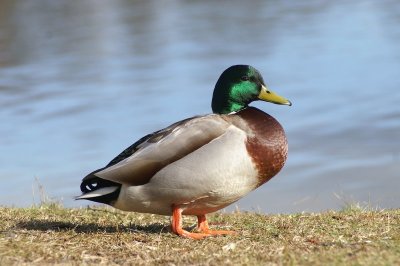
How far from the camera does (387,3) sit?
22203 mm

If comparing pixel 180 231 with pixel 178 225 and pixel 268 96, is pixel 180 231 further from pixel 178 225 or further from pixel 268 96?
pixel 268 96

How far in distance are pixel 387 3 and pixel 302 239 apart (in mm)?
17753

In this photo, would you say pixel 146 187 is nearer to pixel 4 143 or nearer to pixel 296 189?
pixel 296 189

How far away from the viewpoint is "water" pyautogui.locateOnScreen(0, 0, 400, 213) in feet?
31.1

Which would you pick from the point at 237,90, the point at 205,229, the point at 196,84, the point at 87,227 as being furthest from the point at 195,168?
the point at 196,84

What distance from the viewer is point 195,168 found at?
5.37 metres

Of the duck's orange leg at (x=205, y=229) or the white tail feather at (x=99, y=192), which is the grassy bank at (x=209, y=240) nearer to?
the duck's orange leg at (x=205, y=229)

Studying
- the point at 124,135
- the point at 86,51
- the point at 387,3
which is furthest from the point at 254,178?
the point at 387,3

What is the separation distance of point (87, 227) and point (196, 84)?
8133 mm

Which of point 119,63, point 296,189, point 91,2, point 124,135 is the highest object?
point 91,2

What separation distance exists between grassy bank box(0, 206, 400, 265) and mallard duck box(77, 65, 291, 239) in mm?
205

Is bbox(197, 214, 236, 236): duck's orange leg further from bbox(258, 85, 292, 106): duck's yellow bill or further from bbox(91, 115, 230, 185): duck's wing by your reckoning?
bbox(258, 85, 292, 106): duck's yellow bill

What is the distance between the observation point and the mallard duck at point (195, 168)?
211 inches

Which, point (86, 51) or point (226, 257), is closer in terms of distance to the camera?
point (226, 257)
